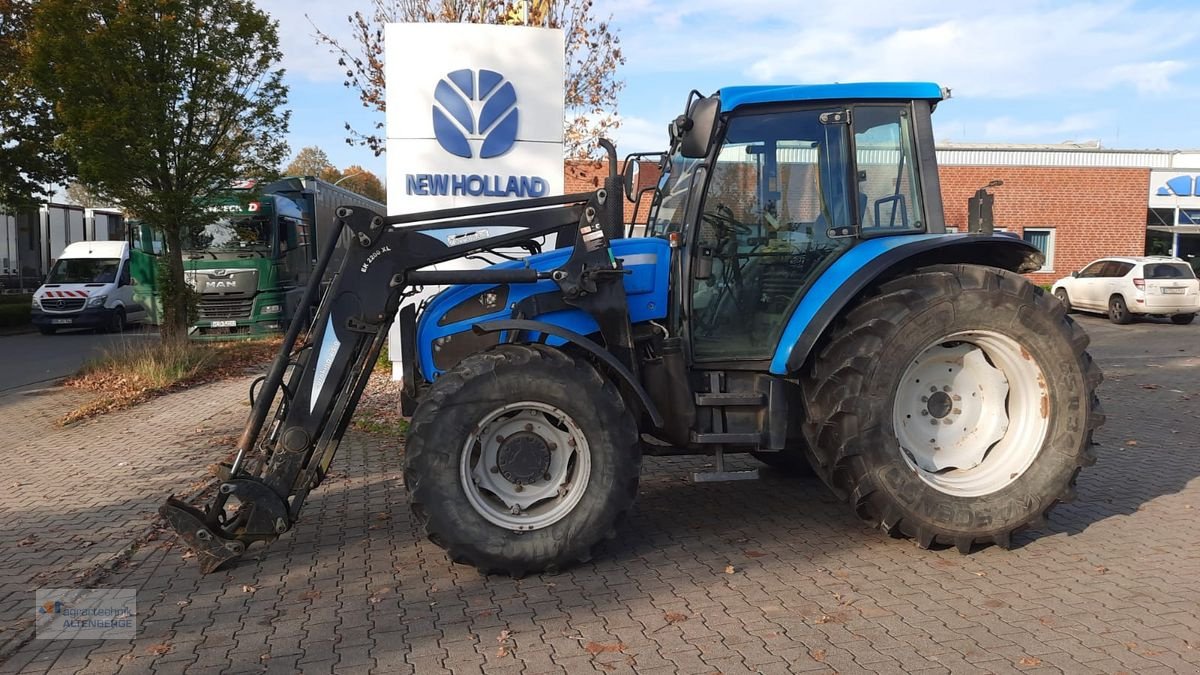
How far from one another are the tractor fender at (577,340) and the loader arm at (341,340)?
19 centimetres

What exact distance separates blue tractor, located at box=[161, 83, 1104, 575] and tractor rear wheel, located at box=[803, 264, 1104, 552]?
0.01 meters

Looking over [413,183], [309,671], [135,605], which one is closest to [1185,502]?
[309,671]

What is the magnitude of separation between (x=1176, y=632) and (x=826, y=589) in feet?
4.99

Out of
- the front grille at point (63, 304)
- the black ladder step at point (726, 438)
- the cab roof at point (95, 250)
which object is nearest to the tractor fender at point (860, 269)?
the black ladder step at point (726, 438)

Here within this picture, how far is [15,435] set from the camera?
9.03 metres

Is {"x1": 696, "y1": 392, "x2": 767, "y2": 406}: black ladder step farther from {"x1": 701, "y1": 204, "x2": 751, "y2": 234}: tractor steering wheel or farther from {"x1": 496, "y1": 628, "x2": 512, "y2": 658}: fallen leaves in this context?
{"x1": 496, "y1": 628, "x2": 512, "y2": 658}: fallen leaves

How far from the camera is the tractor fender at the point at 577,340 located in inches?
182

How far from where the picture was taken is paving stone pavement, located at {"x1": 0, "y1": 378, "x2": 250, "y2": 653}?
512 centimetres

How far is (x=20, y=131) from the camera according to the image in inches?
821

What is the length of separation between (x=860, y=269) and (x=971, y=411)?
117 cm

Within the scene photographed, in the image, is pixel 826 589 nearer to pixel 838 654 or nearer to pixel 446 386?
pixel 838 654

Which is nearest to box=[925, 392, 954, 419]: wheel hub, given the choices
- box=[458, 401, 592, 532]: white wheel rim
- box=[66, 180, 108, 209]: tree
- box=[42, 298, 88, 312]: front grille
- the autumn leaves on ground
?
box=[458, 401, 592, 532]: white wheel rim

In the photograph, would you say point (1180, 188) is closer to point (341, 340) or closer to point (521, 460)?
point (521, 460)

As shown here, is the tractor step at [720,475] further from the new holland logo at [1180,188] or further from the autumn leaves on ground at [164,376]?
the new holland logo at [1180,188]
